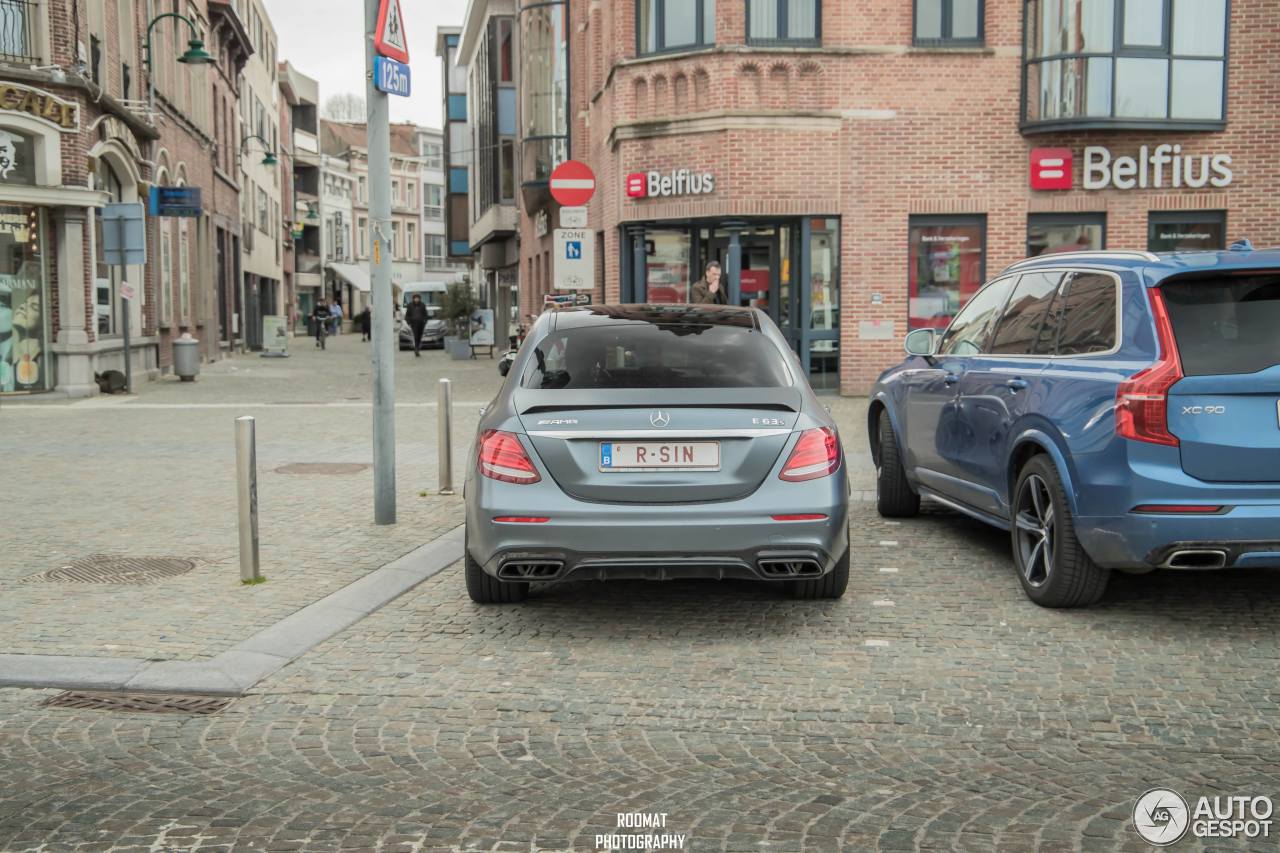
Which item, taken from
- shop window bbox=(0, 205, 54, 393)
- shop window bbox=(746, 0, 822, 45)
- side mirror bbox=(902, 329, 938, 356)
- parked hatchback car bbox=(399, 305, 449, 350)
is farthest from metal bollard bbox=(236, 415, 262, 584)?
parked hatchback car bbox=(399, 305, 449, 350)

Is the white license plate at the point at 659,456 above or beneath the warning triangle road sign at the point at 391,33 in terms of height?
beneath

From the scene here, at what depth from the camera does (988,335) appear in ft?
25.8

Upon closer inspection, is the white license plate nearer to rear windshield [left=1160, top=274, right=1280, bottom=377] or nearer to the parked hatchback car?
rear windshield [left=1160, top=274, right=1280, bottom=377]

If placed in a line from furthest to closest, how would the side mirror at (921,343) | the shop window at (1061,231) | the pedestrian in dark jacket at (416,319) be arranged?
the pedestrian in dark jacket at (416,319), the shop window at (1061,231), the side mirror at (921,343)

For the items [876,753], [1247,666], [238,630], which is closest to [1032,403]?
[1247,666]

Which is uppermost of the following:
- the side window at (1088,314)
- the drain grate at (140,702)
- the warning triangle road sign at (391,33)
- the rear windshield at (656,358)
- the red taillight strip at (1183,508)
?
the warning triangle road sign at (391,33)

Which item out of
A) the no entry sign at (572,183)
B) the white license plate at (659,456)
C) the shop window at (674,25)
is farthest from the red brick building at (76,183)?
the white license plate at (659,456)

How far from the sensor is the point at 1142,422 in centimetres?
584

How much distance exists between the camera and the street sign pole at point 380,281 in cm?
891

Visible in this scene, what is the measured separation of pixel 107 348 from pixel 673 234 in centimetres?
941

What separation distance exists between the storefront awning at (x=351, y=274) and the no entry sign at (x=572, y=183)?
70.5 m

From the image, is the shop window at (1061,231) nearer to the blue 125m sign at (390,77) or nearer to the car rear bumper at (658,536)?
the blue 125m sign at (390,77)

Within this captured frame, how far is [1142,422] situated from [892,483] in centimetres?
357

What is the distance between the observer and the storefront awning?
3366 inches
